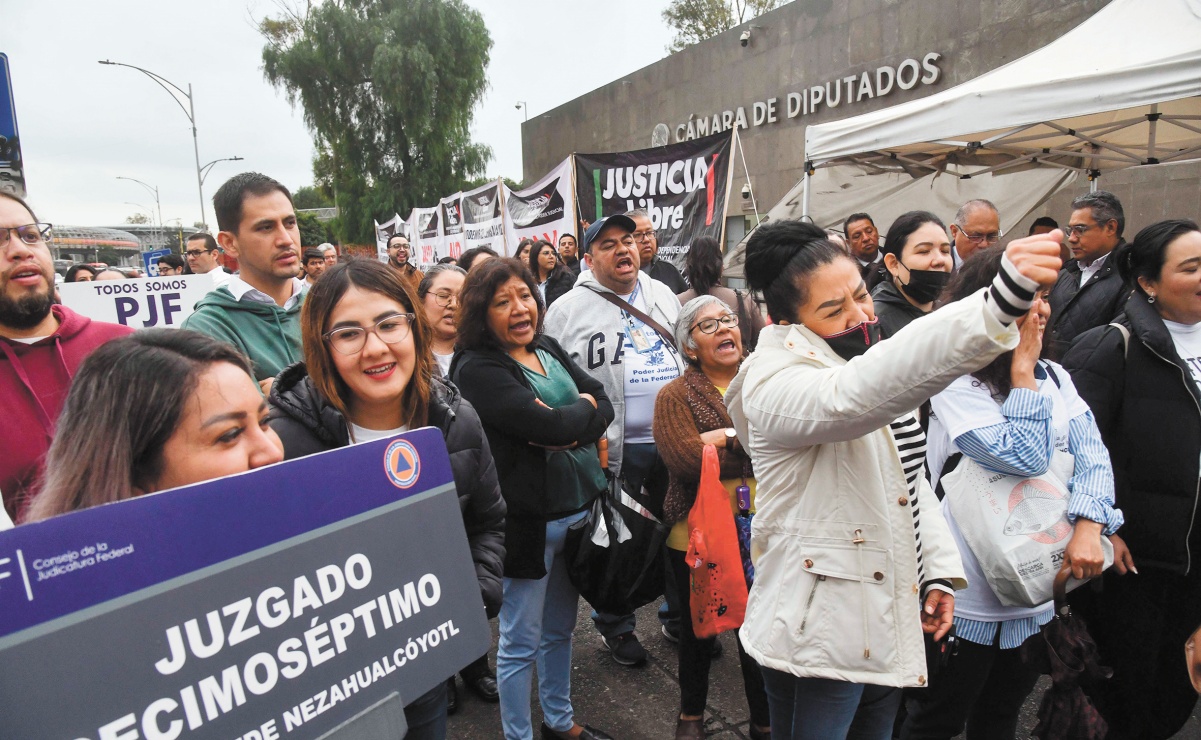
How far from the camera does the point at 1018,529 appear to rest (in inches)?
83.0

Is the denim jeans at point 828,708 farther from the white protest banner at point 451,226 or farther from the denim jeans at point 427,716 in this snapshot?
the white protest banner at point 451,226

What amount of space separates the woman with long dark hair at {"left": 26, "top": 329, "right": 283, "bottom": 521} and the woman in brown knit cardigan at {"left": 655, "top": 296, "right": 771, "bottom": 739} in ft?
5.31

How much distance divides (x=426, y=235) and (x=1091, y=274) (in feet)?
38.9

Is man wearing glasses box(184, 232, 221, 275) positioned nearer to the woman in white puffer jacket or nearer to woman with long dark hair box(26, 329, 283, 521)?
woman with long dark hair box(26, 329, 283, 521)

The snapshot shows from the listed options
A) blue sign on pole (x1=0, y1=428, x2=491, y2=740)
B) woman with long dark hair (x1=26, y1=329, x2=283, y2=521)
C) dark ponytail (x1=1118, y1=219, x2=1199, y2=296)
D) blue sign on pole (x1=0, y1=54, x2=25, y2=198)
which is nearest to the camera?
blue sign on pole (x1=0, y1=428, x2=491, y2=740)

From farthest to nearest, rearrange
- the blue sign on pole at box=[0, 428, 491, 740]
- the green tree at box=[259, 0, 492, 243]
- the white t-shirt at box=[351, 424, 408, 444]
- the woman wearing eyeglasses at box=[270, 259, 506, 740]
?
the green tree at box=[259, 0, 492, 243], the white t-shirt at box=[351, 424, 408, 444], the woman wearing eyeglasses at box=[270, 259, 506, 740], the blue sign on pole at box=[0, 428, 491, 740]

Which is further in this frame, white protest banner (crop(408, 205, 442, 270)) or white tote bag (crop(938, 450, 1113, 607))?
white protest banner (crop(408, 205, 442, 270))

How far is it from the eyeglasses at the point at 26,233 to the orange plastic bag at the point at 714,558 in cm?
226

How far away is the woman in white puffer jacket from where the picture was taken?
1.74 metres

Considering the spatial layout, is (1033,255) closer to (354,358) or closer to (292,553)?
(292,553)

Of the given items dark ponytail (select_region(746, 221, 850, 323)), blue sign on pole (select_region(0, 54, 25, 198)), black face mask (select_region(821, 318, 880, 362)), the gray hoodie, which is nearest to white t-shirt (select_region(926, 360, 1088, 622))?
black face mask (select_region(821, 318, 880, 362))

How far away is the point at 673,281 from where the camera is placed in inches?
215

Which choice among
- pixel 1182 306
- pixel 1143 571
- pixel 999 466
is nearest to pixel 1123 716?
pixel 1143 571

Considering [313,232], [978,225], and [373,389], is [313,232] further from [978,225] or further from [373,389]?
[373,389]
